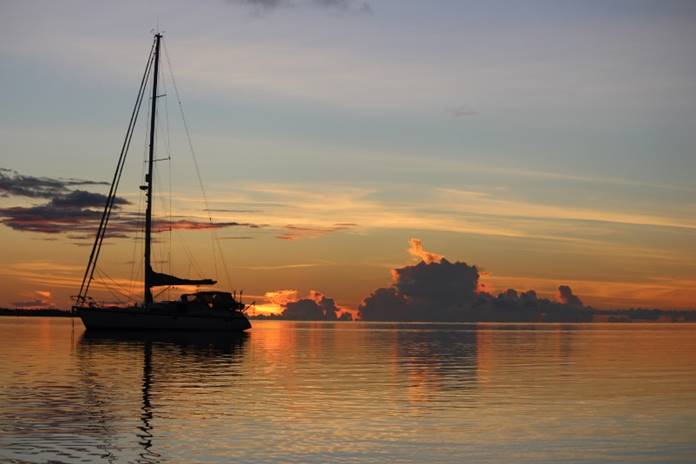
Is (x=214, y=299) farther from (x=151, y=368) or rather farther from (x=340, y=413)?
(x=340, y=413)

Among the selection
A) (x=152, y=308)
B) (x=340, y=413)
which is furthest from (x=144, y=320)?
(x=340, y=413)

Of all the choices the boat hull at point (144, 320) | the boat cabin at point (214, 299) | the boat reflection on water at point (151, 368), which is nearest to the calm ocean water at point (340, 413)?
the boat reflection on water at point (151, 368)

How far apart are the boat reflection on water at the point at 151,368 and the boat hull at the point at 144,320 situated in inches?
30.8

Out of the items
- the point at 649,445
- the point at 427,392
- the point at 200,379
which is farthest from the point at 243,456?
the point at 200,379

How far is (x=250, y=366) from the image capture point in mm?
60062

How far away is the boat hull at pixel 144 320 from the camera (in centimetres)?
9969

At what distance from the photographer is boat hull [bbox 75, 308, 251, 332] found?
9969 centimetres

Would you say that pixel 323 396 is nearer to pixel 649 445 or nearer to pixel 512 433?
pixel 512 433

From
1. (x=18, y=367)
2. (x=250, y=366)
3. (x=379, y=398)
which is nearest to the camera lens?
(x=379, y=398)

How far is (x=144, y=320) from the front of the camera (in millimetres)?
99625

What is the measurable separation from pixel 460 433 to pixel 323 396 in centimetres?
1120

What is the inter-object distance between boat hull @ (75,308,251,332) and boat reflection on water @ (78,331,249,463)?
0.78 m

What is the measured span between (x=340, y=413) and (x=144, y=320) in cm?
6955

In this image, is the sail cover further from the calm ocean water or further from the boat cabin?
the calm ocean water
